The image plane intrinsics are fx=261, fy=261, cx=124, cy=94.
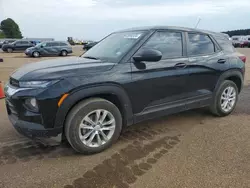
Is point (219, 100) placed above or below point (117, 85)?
below

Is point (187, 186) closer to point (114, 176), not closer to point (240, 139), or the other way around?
point (114, 176)

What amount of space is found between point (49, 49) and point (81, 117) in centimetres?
2184

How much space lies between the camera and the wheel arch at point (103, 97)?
314 centimetres

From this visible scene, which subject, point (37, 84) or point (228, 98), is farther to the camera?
point (228, 98)

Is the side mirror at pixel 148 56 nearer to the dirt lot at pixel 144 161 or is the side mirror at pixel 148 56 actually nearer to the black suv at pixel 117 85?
the black suv at pixel 117 85

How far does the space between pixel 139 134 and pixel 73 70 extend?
5.18ft

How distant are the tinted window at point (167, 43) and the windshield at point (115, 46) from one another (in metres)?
0.20

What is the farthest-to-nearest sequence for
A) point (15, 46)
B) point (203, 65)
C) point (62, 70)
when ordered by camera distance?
point (15, 46) → point (203, 65) → point (62, 70)

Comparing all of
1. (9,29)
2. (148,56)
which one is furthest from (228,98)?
(9,29)

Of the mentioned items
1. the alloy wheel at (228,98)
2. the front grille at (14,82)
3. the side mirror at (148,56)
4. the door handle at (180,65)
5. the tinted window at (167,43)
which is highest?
the tinted window at (167,43)

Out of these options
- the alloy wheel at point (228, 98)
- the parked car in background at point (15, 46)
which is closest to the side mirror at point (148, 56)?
the alloy wheel at point (228, 98)

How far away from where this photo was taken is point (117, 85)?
3461 mm

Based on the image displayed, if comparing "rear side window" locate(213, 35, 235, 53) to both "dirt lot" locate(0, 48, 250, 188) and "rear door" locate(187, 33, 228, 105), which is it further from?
"dirt lot" locate(0, 48, 250, 188)

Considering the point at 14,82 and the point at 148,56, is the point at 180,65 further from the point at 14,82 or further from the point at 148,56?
the point at 14,82
